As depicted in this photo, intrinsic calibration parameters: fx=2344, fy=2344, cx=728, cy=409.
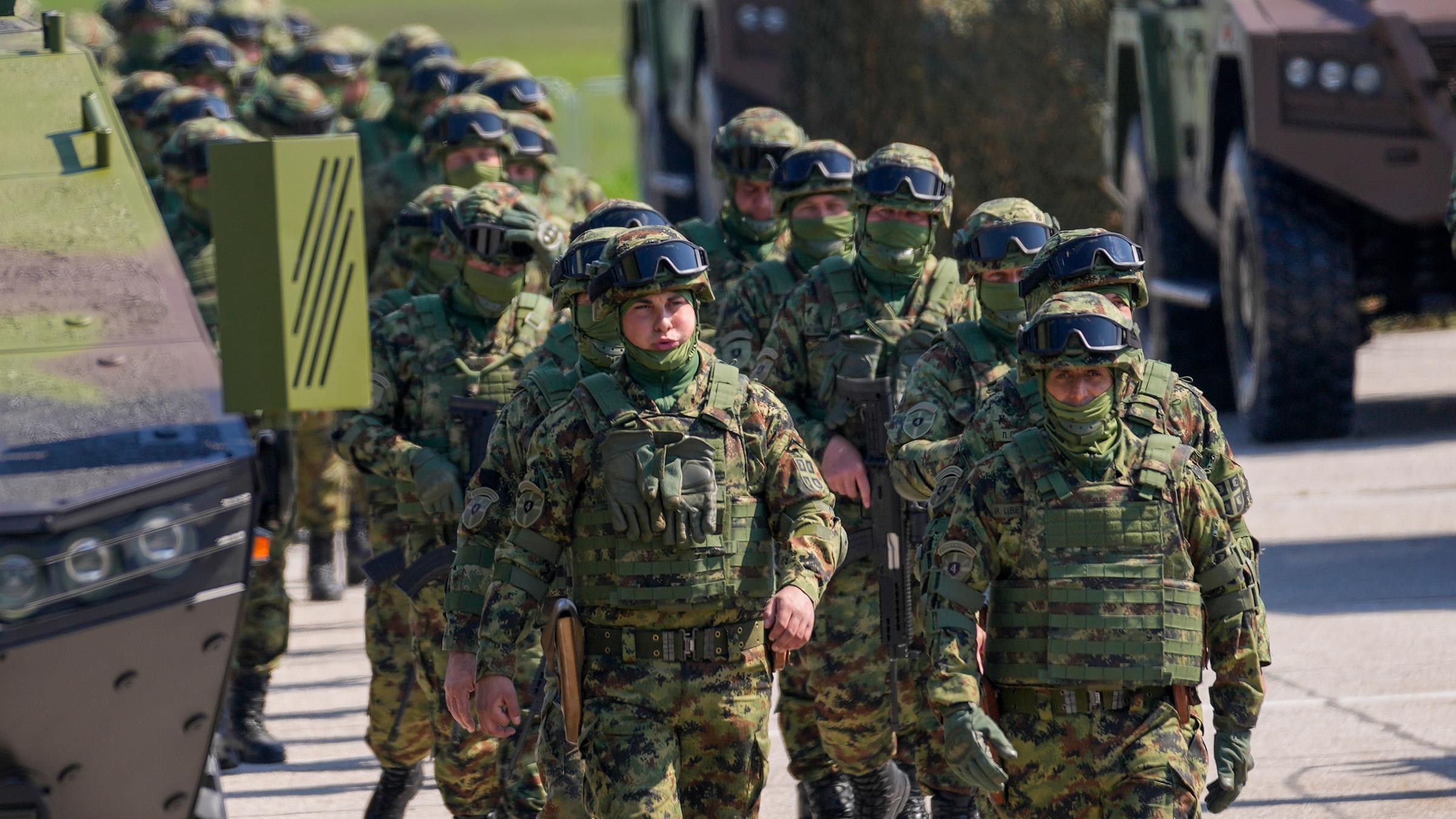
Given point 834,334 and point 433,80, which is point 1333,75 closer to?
point 433,80

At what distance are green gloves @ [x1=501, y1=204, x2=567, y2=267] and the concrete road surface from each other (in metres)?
2.00

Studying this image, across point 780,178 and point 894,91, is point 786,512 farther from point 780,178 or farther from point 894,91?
point 894,91

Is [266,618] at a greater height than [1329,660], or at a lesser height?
greater

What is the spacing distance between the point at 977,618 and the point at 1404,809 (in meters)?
2.39

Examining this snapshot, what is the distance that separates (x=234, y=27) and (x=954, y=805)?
11237 mm

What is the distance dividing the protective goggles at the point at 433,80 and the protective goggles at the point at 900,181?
18.1 feet

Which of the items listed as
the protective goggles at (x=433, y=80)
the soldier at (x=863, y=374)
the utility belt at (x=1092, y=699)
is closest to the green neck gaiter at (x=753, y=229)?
the soldier at (x=863, y=374)

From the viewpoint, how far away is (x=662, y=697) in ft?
17.3

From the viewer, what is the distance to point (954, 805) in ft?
21.7

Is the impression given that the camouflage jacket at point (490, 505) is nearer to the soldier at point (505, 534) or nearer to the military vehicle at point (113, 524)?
the soldier at point (505, 534)

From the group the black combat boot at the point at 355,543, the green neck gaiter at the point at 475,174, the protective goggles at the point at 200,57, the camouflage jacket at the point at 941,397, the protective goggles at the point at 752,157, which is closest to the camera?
the camouflage jacket at the point at 941,397


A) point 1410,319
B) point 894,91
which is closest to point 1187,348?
point 1410,319

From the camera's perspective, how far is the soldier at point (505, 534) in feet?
18.4

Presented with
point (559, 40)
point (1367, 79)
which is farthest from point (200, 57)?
point (559, 40)
